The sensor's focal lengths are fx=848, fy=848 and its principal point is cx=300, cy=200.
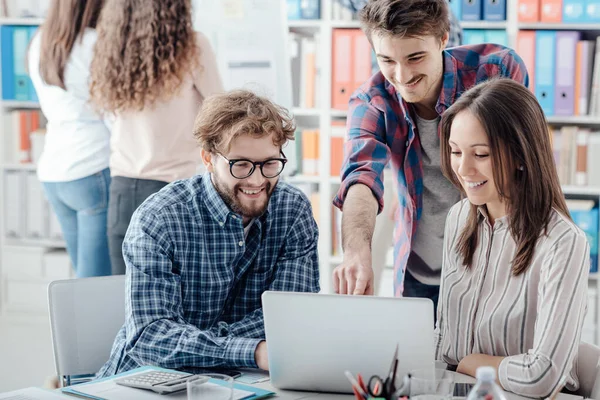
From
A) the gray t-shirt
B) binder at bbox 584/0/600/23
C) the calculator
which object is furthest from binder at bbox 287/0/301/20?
the calculator

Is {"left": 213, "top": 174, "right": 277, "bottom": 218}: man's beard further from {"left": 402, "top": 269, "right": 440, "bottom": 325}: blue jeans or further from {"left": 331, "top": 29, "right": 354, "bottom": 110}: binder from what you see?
{"left": 331, "top": 29, "right": 354, "bottom": 110}: binder

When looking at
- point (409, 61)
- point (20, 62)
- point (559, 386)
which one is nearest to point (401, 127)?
point (409, 61)

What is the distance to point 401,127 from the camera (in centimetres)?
214

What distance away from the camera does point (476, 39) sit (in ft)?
11.9

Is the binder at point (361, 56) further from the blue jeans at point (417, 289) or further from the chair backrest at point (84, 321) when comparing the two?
the chair backrest at point (84, 321)

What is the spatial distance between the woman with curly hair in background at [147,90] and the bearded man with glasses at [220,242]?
802 millimetres

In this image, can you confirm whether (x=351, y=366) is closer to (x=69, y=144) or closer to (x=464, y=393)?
(x=464, y=393)

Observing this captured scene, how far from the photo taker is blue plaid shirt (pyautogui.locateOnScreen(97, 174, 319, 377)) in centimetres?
170

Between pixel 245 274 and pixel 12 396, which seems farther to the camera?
pixel 245 274

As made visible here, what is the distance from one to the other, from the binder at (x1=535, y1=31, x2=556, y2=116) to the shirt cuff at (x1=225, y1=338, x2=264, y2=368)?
7.84 ft

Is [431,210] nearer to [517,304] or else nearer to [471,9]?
[517,304]

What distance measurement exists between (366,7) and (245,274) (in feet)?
2.22

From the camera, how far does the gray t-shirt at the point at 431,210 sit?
212cm

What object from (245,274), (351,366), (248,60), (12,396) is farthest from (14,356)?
(351,366)
